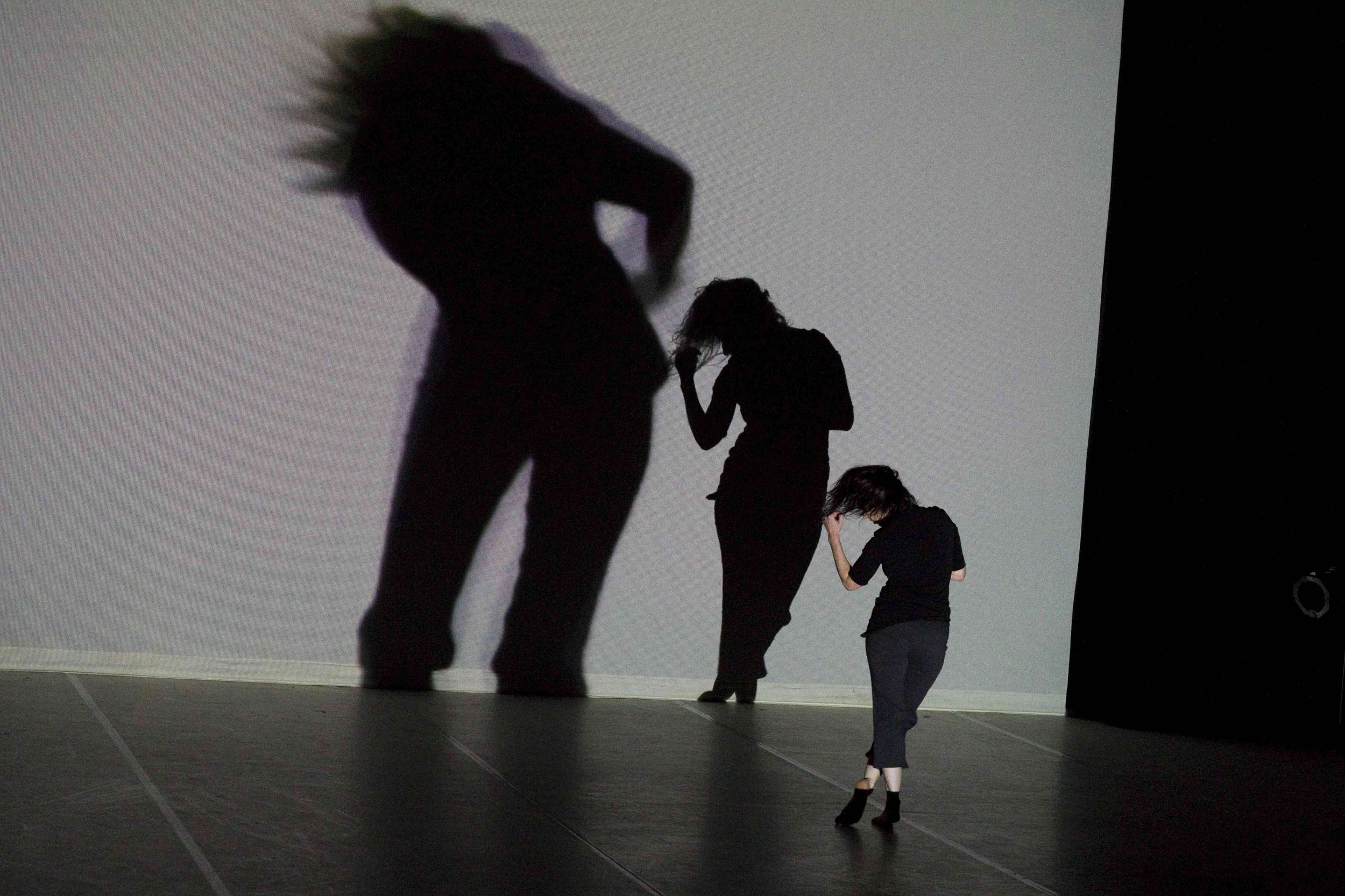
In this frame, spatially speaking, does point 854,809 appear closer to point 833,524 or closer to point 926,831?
point 926,831

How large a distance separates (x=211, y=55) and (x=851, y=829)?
12.8ft

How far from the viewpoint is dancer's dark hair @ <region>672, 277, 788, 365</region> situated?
258 inches

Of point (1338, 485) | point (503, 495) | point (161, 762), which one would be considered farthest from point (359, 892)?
point (1338, 485)

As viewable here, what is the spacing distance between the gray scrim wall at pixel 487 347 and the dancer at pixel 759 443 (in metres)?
0.09

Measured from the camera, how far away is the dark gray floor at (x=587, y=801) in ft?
11.9

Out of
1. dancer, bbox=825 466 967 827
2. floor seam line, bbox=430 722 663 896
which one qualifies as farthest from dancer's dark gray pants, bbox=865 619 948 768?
floor seam line, bbox=430 722 663 896

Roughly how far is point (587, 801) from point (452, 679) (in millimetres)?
2012

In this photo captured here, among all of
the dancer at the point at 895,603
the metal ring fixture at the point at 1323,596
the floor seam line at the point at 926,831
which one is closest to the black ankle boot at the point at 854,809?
the dancer at the point at 895,603

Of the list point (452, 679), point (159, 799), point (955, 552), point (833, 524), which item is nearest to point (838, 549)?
point (833, 524)

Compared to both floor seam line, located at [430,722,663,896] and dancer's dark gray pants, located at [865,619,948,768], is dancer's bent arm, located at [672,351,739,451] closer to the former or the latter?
floor seam line, located at [430,722,663,896]

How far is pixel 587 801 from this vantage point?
4.46 meters

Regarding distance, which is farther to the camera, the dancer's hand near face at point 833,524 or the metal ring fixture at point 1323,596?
the metal ring fixture at point 1323,596

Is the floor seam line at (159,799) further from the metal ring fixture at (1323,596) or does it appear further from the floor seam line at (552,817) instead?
the metal ring fixture at (1323,596)

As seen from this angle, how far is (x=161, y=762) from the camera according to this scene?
4.54 metres
